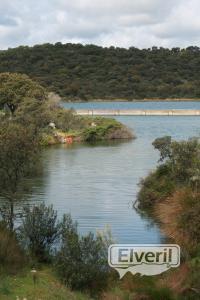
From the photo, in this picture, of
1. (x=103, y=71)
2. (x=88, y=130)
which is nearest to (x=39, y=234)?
(x=88, y=130)

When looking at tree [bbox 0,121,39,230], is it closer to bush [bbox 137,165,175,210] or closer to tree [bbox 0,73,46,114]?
bush [bbox 137,165,175,210]

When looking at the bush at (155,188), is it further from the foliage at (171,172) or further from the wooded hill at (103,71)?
the wooded hill at (103,71)

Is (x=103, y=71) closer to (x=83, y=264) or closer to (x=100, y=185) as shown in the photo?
(x=100, y=185)

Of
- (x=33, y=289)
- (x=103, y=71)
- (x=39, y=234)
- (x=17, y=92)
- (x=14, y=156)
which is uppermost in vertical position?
(x=103, y=71)

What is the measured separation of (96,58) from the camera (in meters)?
178

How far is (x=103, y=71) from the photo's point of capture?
16700 centimetres

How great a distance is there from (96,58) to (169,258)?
165551mm

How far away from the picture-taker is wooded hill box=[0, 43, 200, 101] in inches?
6014

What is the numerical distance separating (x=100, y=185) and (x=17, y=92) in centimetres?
3946

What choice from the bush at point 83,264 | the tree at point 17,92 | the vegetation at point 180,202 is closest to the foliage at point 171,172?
the vegetation at point 180,202

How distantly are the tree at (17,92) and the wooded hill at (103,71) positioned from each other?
213ft

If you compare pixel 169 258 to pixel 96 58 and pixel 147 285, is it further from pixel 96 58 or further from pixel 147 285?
pixel 96 58

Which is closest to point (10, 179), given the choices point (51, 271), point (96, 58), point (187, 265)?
point (51, 271)

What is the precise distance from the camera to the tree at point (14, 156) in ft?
67.1
